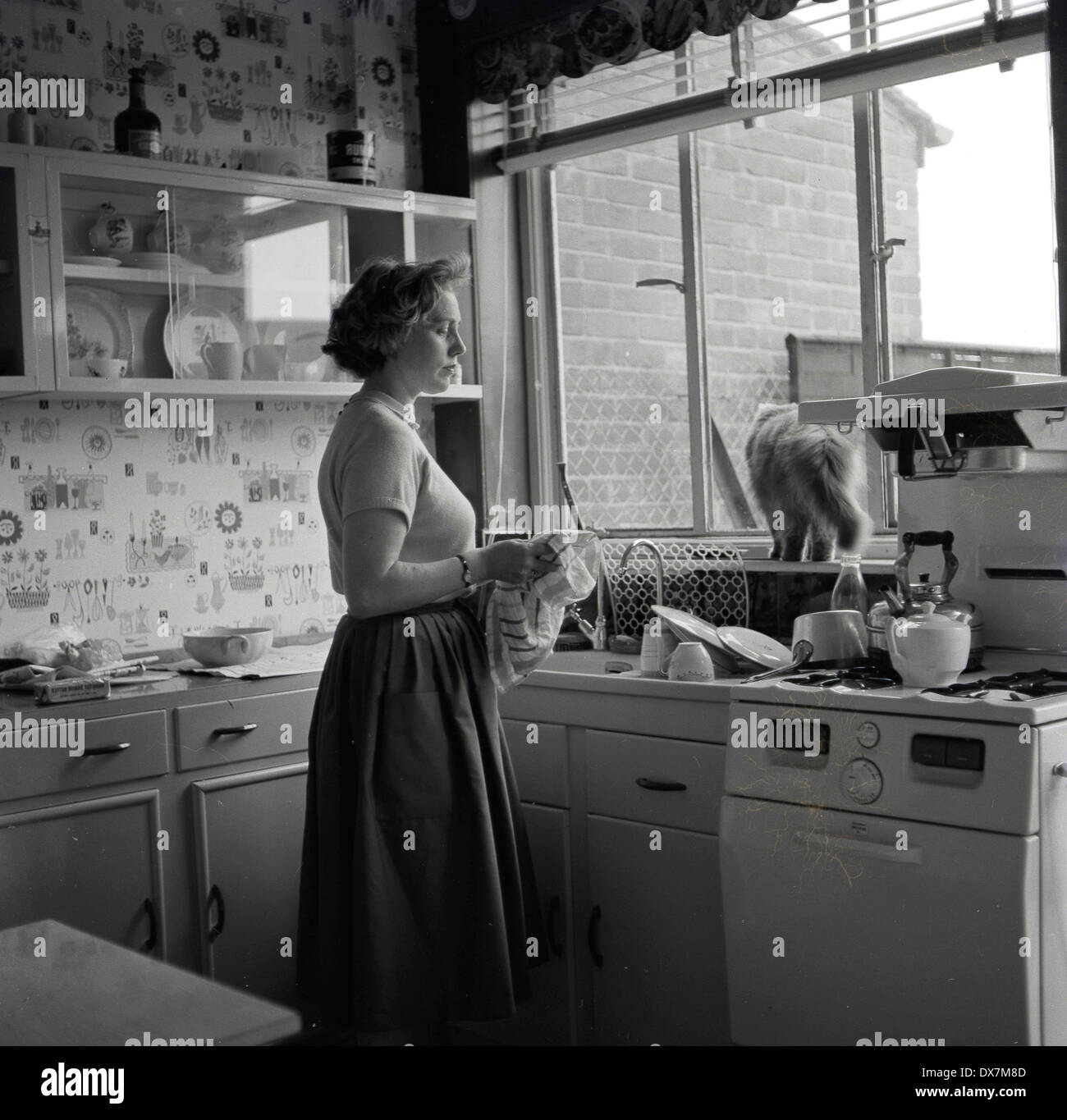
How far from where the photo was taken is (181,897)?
108 inches

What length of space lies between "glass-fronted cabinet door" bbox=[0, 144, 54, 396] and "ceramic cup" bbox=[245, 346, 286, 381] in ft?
1.63

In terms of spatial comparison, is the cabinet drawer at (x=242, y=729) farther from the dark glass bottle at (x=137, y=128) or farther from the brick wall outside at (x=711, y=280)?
the dark glass bottle at (x=137, y=128)

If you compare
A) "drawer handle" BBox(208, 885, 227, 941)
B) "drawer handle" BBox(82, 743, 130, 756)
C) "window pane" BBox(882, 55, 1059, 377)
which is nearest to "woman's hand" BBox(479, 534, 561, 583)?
"drawer handle" BBox(82, 743, 130, 756)

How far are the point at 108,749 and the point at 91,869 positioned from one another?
24 centimetres

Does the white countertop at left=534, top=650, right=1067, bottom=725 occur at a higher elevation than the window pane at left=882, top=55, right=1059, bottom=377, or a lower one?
lower

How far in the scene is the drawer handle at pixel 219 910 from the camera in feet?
9.10

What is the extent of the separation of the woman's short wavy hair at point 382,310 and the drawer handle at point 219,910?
112 cm

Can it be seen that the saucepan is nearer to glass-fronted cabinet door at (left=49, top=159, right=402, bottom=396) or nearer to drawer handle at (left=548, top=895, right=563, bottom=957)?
drawer handle at (left=548, top=895, right=563, bottom=957)

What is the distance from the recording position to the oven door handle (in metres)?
2.08

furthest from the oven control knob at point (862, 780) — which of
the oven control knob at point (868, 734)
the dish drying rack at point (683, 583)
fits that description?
the dish drying rack at point (683, 583)

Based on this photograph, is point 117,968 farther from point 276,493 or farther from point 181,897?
point 276,493

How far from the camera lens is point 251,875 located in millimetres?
2846

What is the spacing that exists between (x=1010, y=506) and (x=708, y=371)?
995mm

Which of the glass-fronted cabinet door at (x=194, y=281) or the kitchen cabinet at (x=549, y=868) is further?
the glass-fronted cabinet door at (x=194, y=281)
